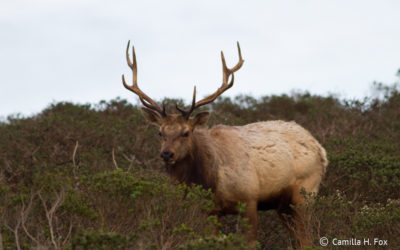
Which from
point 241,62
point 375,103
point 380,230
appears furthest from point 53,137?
point 375,103

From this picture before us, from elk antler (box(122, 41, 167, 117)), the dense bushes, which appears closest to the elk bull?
elk antler (box(122, 41, 167, 117))

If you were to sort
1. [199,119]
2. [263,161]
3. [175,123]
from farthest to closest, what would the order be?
[199,119] < [263,161] < [175,123]

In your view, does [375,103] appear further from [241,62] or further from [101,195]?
[101,195]

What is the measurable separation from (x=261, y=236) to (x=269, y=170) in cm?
125

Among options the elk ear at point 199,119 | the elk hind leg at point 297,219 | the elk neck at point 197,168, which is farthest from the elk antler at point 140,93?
the elk hind leg at point 297,219

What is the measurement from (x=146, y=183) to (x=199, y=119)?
2.56 meters

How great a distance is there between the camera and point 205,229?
5.79 metres

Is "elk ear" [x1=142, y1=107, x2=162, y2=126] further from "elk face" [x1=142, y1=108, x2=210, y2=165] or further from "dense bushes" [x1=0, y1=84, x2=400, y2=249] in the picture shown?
"dense bushes" [x1=0, y1=84, x2=400, y2=249]

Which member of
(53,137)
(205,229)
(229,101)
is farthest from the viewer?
(229,101)

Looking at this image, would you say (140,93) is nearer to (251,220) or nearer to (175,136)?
(175,136)

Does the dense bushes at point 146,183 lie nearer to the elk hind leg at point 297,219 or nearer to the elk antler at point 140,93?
the elk hind leg at point 297,219

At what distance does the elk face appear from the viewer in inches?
294

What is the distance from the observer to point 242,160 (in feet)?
25.8

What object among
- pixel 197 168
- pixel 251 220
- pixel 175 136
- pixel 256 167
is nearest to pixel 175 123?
pixel 175 136
